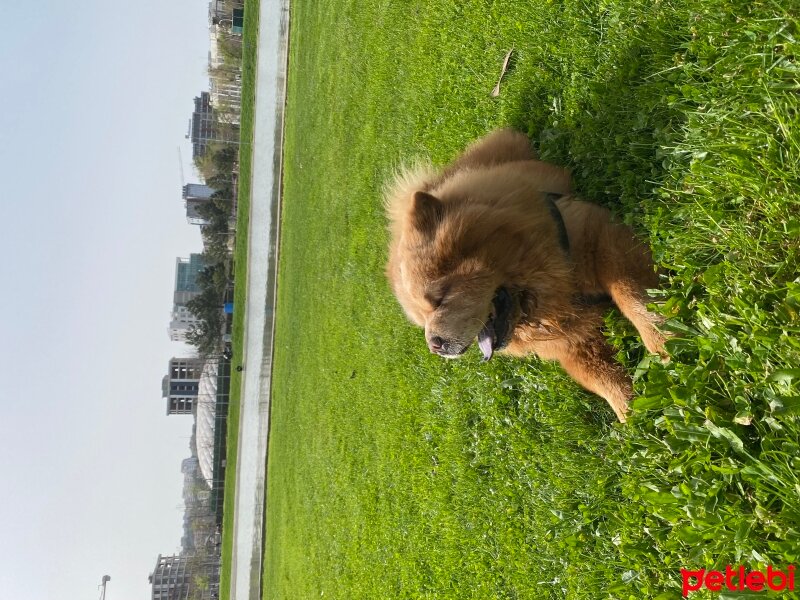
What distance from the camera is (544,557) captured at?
3.70 meters

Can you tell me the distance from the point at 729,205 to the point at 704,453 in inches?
39.7

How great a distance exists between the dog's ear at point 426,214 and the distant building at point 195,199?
28.0 m

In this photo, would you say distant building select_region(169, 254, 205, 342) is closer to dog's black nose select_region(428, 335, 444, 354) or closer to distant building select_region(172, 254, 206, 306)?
distant building select_region(172, 254, 206, 306)

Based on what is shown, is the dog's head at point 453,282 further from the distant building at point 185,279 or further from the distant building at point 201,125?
the distant building at point 185,279

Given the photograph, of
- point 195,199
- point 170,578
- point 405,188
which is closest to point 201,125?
point 195,199

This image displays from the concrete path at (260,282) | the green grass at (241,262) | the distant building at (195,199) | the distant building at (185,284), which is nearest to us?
the concrete path at (260,282)

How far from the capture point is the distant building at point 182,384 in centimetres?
4028

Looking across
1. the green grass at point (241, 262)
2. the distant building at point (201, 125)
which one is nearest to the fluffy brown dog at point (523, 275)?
the green grass at point (241, 262)

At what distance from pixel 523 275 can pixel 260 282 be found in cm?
1137

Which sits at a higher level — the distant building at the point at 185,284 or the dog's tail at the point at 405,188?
the distant building at the point at 185,284

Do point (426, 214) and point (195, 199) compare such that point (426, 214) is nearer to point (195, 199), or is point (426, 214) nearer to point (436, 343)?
point (436, 343)

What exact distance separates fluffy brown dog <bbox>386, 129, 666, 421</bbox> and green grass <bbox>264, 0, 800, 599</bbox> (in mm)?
175

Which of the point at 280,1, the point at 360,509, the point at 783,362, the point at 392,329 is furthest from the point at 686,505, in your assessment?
the point at 280,1

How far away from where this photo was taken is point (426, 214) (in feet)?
9.16
